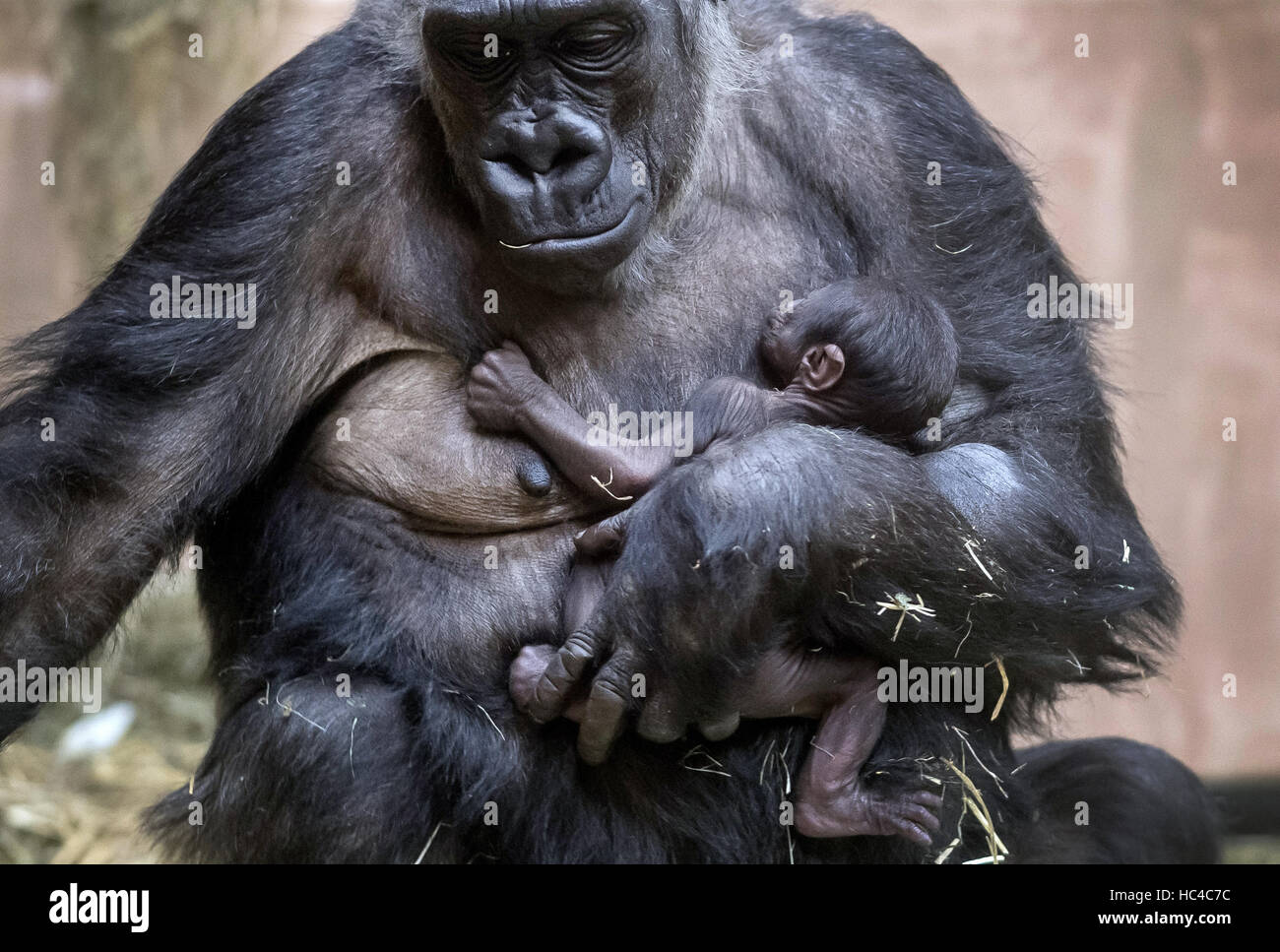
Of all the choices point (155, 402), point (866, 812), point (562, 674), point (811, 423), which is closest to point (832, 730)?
point (866, 812)

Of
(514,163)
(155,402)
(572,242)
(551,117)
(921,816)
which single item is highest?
(551,117)

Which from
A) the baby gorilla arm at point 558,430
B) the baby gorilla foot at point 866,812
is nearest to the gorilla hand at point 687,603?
the baby gorilla arm at point 558,430

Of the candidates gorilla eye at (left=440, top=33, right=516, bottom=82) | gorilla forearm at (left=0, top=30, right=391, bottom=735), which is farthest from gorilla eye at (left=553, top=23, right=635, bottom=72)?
gorilla forearm at (left=0, top=30, right=391, bottom=735)

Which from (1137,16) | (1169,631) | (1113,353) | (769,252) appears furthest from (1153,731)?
(769,252)

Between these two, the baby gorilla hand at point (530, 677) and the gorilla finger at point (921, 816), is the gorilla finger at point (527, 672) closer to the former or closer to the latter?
the baby gorilla hand at point (530, 677)

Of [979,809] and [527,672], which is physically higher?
[527,672]

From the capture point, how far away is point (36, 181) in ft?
24.3

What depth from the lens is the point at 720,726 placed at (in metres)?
3.44

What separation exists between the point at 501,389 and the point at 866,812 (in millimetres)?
1444

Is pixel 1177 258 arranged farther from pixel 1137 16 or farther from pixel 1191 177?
pixel 1137 16

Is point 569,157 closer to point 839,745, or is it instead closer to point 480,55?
point 480,55

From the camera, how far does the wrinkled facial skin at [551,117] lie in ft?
10.9

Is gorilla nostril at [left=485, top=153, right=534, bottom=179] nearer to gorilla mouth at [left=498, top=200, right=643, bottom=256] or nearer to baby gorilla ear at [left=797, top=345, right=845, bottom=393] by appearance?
gorilla mouth at [left=498, top=200, right=643, bottom=256]

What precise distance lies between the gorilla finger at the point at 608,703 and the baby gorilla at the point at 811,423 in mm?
96
